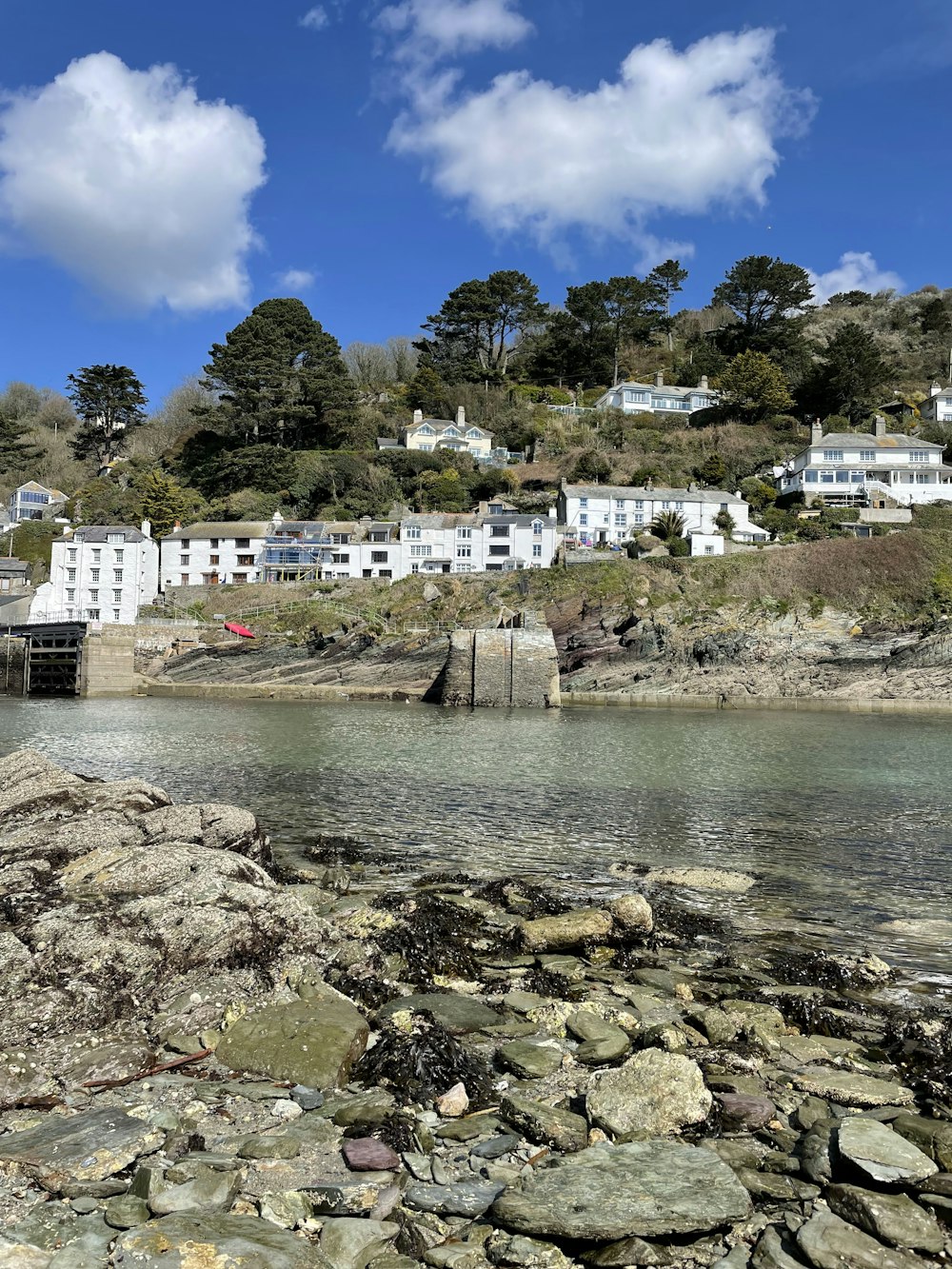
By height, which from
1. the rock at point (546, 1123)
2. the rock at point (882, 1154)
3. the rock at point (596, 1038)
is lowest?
the rock at point (596, 1038)

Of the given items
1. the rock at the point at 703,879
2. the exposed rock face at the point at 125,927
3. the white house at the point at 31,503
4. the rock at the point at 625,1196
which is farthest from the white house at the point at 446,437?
the rock at the point at 625,1196

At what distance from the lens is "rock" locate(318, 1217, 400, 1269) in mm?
4043

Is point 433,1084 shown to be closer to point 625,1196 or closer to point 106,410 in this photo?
point 625,1196

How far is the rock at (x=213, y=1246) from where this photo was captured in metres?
3.87

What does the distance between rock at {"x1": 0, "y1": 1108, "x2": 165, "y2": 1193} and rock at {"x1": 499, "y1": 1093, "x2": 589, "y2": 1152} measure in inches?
85.0

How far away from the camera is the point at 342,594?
6625cm

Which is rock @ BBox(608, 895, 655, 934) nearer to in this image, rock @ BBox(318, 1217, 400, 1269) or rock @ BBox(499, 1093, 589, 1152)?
rock @ BBox(499, 1093, 589, 1152)

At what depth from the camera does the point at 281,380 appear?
8850cm

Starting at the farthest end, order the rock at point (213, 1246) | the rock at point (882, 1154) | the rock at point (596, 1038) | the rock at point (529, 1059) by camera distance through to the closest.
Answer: the rock at point (596, 1038), the rock at point (529, 1059), the rock at point (882, 1154), the rock at point (213, 1246)

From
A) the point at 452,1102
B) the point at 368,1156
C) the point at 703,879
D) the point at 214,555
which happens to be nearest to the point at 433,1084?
the point at 452,1102

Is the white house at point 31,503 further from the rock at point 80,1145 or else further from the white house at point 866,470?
the rock at point 80,1145

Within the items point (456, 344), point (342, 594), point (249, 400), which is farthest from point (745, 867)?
point (456, 344)

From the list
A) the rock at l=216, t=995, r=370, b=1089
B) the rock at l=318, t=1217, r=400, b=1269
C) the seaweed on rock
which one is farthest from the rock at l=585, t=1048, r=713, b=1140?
the rock at l=216, t=995, r=370, b=1089

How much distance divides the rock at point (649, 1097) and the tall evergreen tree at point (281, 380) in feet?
282
